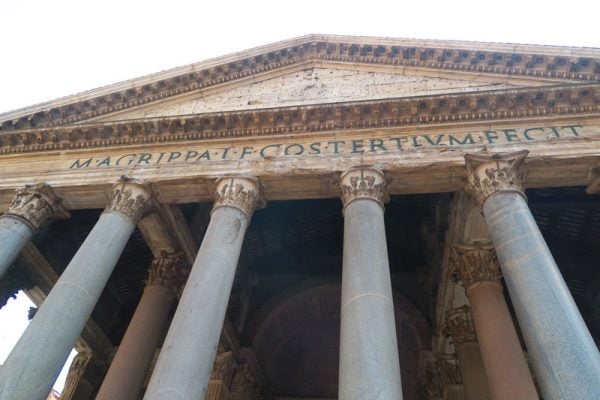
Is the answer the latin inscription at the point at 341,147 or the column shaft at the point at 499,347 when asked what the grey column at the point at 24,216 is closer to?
the latin inscription at the point at 341,147

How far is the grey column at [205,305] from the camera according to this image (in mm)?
5922

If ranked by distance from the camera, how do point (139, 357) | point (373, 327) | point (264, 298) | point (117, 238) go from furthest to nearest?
point (264, 298), point (139, 357), point (117, 238), point (373, 327)

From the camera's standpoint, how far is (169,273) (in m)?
10.3

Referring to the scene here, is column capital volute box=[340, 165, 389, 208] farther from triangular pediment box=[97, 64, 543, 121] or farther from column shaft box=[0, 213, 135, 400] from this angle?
column shaft box=[0, 213, 135, 400]

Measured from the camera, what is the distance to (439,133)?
29.4 ft

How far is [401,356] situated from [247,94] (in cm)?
839

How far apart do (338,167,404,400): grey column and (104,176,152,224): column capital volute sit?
12.3ft

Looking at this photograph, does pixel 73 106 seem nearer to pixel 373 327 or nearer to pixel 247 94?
pixel 247 94

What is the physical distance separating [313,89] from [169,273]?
208 inches

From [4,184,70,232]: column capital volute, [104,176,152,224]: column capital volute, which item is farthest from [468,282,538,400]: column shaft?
[4,184,70,232]: column capital volute

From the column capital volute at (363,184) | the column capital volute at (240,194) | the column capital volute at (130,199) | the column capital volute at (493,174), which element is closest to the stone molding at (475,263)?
the column capital volute at (493,174)

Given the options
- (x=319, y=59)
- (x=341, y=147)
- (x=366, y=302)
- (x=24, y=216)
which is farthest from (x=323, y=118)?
(x=24, y=216)

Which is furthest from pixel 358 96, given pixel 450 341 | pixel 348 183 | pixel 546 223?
pixel 450 341

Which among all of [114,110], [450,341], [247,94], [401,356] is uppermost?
[247,94]
